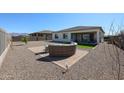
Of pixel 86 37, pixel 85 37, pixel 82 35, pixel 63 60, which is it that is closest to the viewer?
pixel 63 60

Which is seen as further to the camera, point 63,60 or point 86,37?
point 86,37

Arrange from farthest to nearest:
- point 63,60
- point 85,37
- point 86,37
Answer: point 85,37 < point 86,37 < point 63,60

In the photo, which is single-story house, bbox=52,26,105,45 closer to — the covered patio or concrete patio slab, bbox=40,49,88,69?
the covered patio

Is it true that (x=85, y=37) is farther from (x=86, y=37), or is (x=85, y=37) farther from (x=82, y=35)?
(x=82, y=35)

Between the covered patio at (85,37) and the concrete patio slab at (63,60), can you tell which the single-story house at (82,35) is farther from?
the concrete patio slab at (63,60)

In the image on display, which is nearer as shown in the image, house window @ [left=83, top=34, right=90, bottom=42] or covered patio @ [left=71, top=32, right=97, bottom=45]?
covered patio @ [left=71, top=32, right=97, bottom=45]

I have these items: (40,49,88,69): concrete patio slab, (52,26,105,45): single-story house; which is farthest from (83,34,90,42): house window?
(40,49,88,69): concrete patio slab

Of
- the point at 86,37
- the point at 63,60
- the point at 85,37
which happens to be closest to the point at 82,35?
the point at 85,37

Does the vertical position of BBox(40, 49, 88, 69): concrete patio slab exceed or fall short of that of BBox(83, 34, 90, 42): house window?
it falls short

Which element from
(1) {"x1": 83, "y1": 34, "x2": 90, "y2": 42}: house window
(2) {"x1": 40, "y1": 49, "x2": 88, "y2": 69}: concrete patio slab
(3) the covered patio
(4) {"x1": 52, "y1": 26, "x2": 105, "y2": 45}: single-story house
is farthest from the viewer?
(1) {"x1": 83, "y1": 34, "x2": 90, "y2": 42}: house window

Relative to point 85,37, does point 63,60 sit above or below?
below
